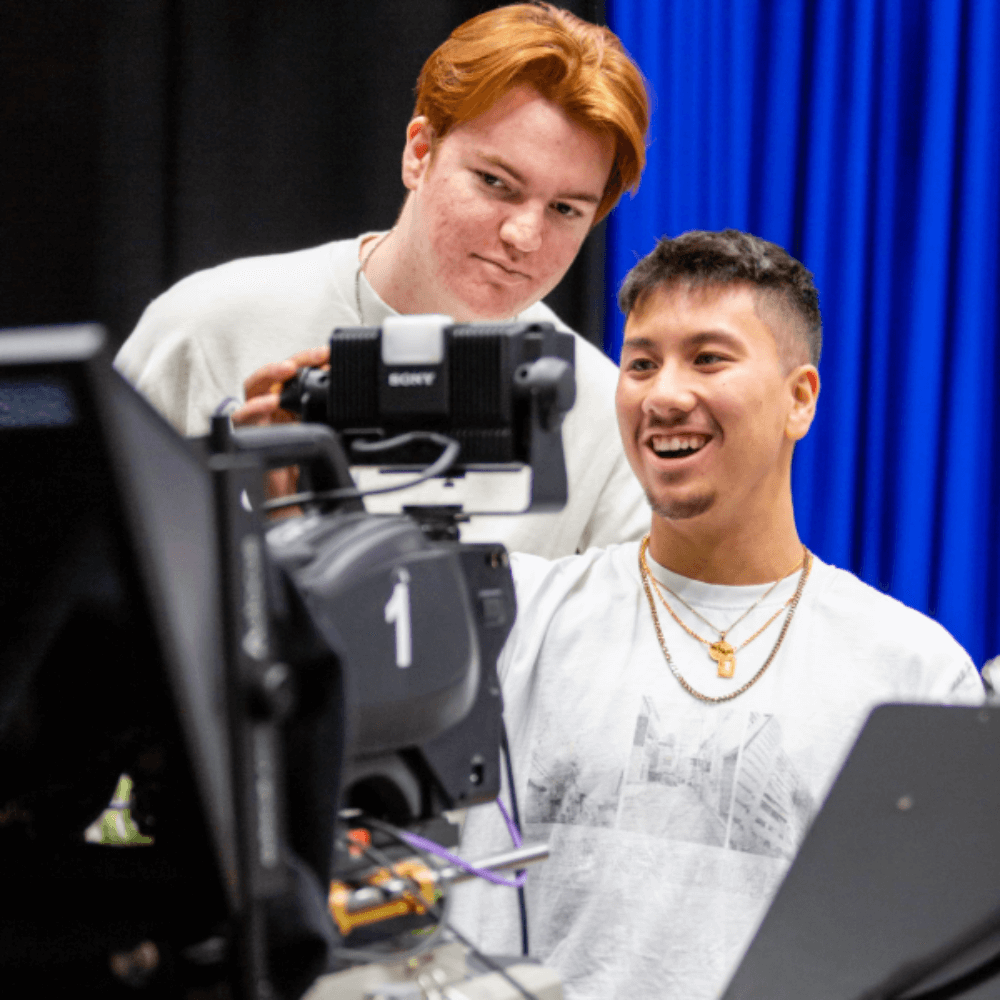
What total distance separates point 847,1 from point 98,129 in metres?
1.52

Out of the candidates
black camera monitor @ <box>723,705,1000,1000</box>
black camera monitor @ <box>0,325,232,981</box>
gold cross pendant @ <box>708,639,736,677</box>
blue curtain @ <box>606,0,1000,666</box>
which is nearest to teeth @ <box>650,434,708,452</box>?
gold cross pendant @ <box>708,639,736,677</box>

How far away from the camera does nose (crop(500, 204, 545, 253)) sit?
1.51 m

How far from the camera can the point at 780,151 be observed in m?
2.43

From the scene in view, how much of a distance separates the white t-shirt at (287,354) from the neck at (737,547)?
249 mm

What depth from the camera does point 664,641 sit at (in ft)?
4.59

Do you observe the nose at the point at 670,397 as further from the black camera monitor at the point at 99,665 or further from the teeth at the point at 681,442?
the black camera monitor at the point at 99,665

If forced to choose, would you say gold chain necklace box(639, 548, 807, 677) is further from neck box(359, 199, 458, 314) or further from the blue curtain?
the blue curtain

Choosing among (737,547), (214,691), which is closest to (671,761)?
(737,547)

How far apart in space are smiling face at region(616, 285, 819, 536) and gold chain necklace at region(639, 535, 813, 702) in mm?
74

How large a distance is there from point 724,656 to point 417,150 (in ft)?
2.67

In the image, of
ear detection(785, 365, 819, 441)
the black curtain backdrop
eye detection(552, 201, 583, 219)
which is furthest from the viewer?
the black curtain backdrop

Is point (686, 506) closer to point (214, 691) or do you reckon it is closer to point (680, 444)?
point (680, 444)

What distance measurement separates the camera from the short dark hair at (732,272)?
1.44 m

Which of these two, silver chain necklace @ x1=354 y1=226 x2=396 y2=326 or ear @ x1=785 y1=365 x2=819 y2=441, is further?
silver chain necklace @ x1=354 y1=226 x2=396 y2=326
